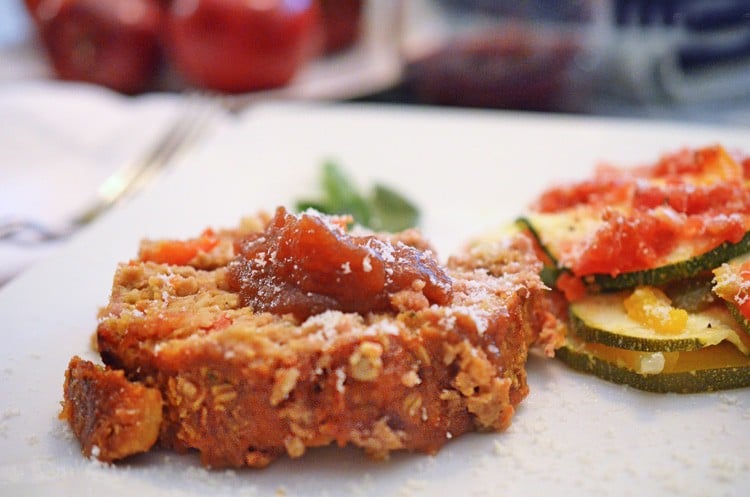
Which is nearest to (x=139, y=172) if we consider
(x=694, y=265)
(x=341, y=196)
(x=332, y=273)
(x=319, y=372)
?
(x=341, y=196)

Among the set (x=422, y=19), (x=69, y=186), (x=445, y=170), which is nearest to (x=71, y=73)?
(x=69, y=186)

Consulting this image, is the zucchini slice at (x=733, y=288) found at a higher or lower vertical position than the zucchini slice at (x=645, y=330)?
higher

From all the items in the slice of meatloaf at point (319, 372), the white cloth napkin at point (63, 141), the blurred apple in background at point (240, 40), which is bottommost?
the white cloth napkin at point (63, 141)

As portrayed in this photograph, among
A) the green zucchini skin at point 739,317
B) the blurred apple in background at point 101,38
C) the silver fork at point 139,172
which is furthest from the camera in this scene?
the blurred apple in background at point 101,38

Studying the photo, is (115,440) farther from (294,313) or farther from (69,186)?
(69,186)

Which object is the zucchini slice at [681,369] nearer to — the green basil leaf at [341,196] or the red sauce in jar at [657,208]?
the red sauce in jar at [657,208]

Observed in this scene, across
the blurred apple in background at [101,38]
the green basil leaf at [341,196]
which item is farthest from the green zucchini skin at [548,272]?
the blurred apple in background at [101,38]

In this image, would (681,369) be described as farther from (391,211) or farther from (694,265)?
(391,211)
